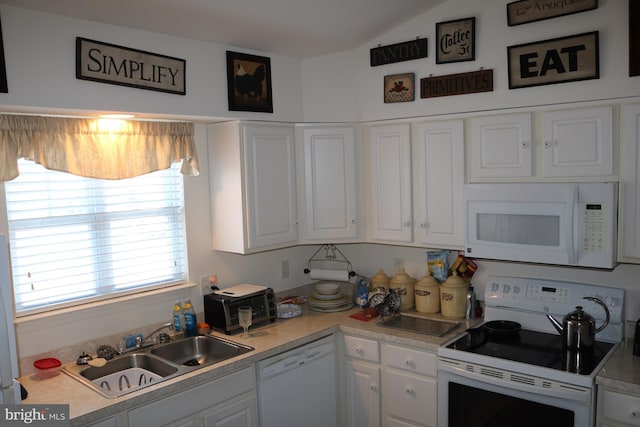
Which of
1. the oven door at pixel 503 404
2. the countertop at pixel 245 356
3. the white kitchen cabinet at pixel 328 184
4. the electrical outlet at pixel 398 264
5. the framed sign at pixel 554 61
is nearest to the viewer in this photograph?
the countertop at pixel 245 356

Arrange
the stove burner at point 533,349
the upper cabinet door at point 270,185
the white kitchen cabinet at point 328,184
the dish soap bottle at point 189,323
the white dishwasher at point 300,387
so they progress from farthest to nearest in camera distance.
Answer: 1. the white kitchen cabinet at point 328,184
2. the upper cabinet door at point 270,185
3. the dish soap bottle at point 189,323
4. the white dishwasher at point 300,387
5. the stove burner at point 533,349

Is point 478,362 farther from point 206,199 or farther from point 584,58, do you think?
point 206,199

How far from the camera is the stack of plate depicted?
355 centimetres

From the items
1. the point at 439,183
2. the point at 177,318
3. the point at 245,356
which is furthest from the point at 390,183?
the point at 177,318

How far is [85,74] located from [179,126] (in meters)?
0.76

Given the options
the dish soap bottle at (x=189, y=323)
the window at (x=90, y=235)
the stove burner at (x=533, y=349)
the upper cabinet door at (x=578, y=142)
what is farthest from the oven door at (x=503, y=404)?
the window at (x=90, y=235)

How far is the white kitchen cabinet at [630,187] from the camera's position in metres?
2.52

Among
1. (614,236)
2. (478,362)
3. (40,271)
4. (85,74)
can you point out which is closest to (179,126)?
(85,74)

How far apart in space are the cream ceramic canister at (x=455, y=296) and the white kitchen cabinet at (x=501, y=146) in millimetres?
664

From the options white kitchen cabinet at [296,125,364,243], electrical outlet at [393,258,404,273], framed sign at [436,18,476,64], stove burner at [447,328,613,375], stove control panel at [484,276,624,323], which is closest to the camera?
stove burner at [447,328,613,375]

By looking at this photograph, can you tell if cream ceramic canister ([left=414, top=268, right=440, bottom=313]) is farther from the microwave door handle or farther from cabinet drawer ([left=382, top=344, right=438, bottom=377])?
the microwave door handle

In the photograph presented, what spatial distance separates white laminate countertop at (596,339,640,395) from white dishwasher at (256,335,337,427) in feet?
4.81

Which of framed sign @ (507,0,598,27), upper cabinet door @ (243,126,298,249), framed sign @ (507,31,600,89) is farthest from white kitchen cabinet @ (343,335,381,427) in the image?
framed sign @ (507,0,598,27)

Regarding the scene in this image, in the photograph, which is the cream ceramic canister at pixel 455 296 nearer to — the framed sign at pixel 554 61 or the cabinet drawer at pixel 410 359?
the cabinet drawer at pixel 410 359
